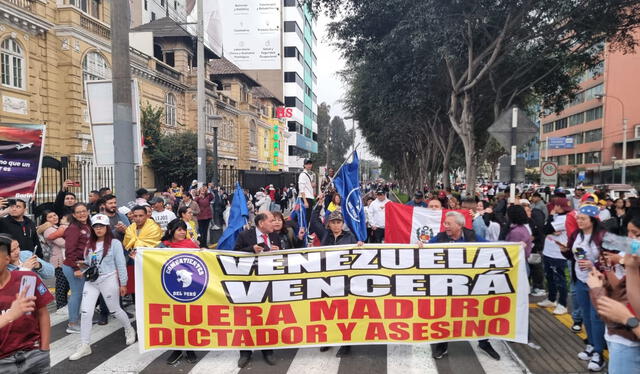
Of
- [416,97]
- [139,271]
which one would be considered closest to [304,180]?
[139,271]

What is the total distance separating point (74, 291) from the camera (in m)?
5.94

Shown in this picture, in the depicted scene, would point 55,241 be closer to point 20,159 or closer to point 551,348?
point 20,159

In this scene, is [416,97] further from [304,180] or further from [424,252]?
[424,252]

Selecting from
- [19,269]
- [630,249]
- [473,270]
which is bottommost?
[473,270]

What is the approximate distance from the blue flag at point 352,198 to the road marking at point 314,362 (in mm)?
1767

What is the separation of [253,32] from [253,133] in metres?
20.1

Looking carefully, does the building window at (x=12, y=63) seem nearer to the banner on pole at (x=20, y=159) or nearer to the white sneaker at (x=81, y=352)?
the banner on pole at (x=20, y=159)

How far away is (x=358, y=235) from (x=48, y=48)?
61.3 feet

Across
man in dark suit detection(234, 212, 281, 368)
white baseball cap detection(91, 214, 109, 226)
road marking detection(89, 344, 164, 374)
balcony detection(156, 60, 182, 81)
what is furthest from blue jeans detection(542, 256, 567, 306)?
balcony detection(156, 60, 182, 81)

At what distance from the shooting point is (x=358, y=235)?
6.39m

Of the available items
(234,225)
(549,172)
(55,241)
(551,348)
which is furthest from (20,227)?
(549,172)

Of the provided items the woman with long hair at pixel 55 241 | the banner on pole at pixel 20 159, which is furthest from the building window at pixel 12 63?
the woman with long hair at pixel 55 241

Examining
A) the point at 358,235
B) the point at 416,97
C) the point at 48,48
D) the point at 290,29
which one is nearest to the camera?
the point at 358,235

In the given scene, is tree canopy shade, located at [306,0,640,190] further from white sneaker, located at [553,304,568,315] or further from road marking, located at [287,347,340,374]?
road marking, located at [287,347,340,374]
